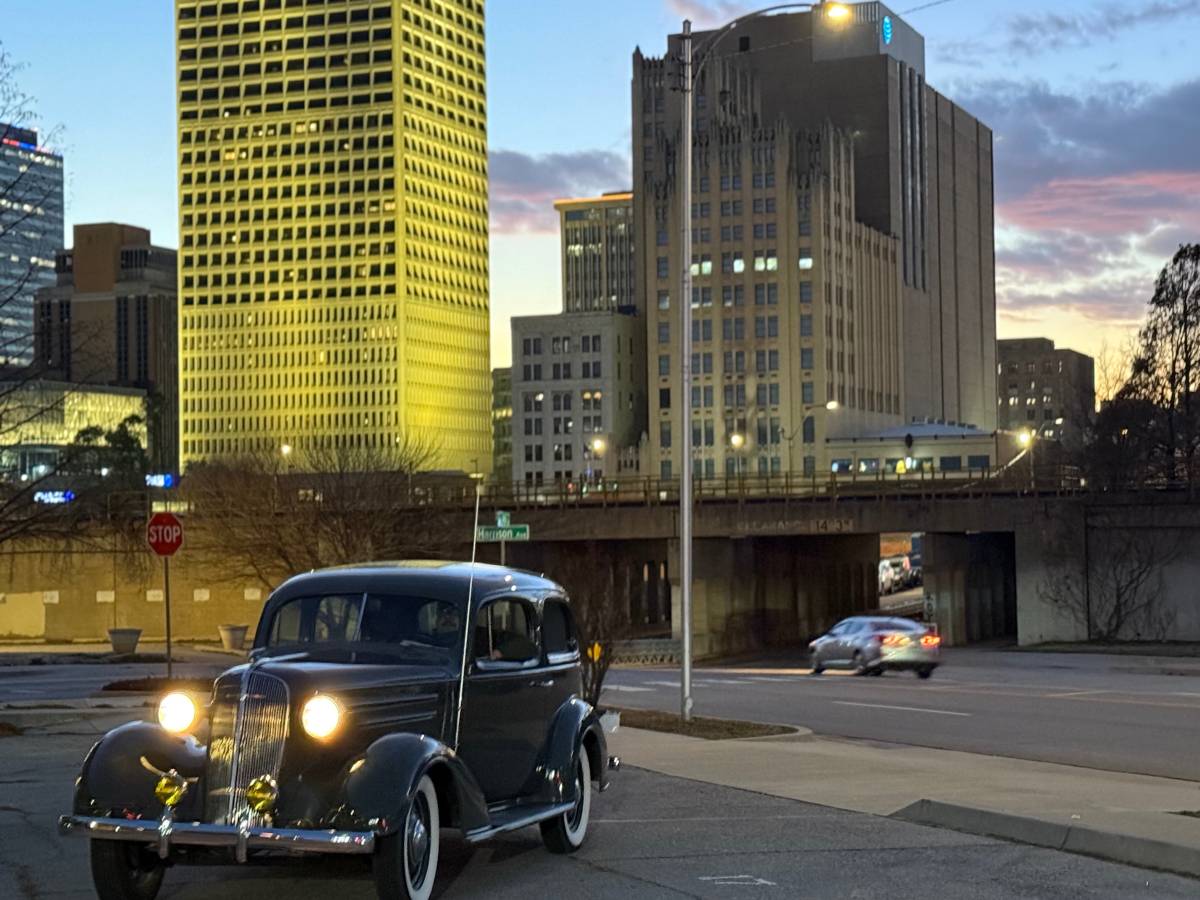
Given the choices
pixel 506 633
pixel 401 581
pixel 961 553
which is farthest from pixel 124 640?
pixel 401 581

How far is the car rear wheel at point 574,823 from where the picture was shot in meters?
12.0

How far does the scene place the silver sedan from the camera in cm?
4066

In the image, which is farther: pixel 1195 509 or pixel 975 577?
pixel 975 577

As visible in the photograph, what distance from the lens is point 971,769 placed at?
61.0 ft

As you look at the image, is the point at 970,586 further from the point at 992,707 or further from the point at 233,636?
the point at 992,707

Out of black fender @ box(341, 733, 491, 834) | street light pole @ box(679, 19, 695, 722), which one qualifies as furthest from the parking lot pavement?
street light pole @ box(679, 19, 695, 722)

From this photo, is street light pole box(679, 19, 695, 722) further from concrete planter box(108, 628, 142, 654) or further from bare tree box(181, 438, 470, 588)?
bare tree box(181, 438, 470, 588)

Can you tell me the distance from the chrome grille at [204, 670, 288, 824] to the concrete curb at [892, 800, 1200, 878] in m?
5.48

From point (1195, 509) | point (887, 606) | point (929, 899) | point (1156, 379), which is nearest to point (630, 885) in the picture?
point (929, 899)

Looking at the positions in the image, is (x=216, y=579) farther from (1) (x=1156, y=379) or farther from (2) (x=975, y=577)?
(1) (x=1156, y=379)

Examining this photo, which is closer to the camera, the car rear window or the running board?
the running board

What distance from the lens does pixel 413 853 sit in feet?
32.6

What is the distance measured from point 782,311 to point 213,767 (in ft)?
533

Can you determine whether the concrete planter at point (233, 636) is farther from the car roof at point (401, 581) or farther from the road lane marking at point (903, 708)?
the car roof at point (401, 581)
